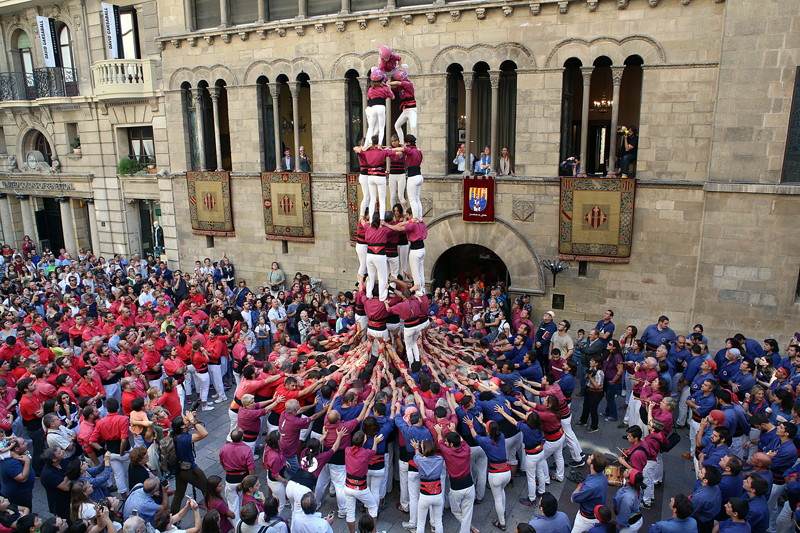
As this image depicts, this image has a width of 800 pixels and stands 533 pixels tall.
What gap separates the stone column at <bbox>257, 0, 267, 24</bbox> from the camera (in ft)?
57.8

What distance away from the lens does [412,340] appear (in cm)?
1045

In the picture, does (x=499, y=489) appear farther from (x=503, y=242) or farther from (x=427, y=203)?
(x=427, y=203)

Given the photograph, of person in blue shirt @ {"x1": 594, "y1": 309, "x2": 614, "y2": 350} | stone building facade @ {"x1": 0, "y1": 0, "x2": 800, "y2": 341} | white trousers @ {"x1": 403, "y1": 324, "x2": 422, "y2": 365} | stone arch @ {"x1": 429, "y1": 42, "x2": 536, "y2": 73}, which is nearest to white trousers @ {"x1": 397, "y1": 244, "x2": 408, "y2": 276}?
white trousers @ {"x1": 403, "y1": 324, "x2": 422, "y2": 365}

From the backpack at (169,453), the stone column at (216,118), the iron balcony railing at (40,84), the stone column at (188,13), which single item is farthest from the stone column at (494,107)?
the iron balcony railing at (40,84)

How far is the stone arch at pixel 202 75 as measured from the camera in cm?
1848

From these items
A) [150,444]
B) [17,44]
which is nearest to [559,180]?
[150,444]

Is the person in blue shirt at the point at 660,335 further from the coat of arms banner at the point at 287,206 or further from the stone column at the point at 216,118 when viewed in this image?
the stone column at the point at 216,118

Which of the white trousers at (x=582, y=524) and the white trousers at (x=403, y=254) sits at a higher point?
the white trousers at (x=403, y=254)

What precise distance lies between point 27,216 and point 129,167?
7.93m

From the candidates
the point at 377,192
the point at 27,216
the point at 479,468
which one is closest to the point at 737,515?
the point at 479,468

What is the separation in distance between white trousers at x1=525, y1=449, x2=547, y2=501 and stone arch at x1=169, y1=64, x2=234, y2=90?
597 inches

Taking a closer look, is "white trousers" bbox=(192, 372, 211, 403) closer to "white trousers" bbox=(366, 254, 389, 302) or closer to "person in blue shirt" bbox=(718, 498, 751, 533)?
"white trousers" bbox=(366, 254, 389, 302)

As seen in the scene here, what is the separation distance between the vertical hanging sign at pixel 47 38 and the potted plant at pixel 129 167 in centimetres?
503

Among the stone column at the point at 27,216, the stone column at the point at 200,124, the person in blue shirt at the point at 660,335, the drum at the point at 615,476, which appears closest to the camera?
the drum at the point at 615,476
